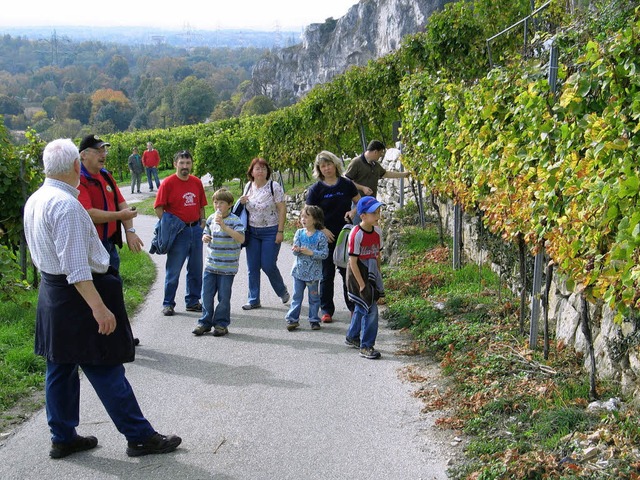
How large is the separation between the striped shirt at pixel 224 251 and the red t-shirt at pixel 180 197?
0.82 meters

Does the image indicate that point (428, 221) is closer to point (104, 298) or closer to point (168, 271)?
point (168, 271)

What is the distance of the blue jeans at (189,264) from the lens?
29.0 ft

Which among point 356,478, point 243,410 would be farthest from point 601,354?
point 243,410

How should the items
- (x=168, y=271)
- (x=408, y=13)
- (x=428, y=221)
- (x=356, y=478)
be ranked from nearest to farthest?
(x=356, y=478) < (x=168, y=271) < (x=428, y=221) < (x=408, y=13)

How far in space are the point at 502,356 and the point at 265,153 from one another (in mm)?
17276

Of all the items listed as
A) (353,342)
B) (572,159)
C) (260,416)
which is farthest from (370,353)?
(572,159)

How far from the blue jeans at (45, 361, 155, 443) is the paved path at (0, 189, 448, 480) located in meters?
0.20

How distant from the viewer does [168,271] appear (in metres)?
8.87

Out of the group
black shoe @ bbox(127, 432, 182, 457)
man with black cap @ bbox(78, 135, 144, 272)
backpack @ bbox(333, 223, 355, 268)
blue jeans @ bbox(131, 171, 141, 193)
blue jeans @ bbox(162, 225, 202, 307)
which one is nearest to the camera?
black shoe @ bbox(127, 432, 182, 457)

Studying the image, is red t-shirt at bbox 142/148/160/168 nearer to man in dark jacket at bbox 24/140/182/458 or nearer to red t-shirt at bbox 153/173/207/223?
red t-shirt at bbox 153/173/207/223

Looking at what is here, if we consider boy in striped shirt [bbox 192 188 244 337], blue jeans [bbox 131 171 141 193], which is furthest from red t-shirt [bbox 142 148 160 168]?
boy in striped shirt [bbox 192 188 244 337]

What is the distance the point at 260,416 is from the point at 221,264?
257cm

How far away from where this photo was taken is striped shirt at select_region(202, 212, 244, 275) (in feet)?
26.0

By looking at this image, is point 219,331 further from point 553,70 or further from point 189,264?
point 553,70
